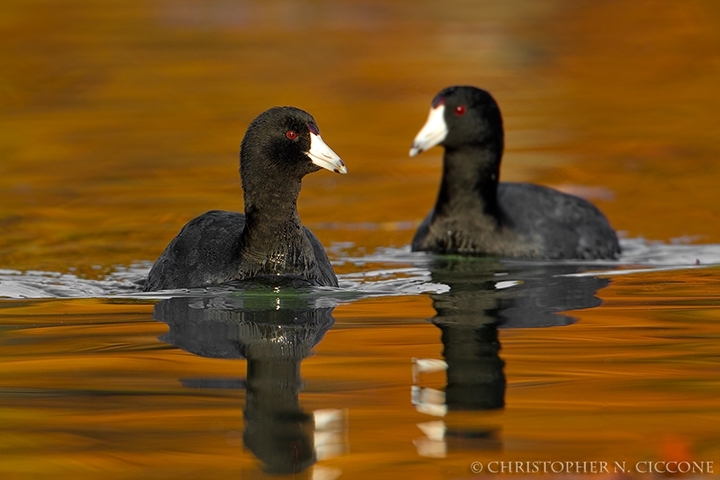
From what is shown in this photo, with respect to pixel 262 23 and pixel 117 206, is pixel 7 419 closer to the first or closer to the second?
pixel 117 206

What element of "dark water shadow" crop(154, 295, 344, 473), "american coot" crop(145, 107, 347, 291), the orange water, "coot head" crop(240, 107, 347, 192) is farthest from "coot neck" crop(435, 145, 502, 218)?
"dark water shadow" crop(154, 295, 344, 473)

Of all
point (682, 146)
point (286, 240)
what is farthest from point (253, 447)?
point (682, 146)

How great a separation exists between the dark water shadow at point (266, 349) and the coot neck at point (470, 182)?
8.89 feet

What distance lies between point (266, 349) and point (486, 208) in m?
3.92

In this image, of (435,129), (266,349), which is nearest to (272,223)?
(266,349)

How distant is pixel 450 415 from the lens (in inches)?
173

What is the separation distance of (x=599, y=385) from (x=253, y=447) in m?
1.45

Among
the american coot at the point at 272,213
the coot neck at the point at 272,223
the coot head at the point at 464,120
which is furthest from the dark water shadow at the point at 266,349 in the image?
the coot head at the point at 464,120

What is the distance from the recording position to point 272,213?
6.73 m

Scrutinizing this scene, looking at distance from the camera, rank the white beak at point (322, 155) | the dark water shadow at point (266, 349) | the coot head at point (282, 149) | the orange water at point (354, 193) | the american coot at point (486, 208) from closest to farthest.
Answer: the dark water shadow at point (266, 349)
the orange water at point (354, 193)
the white beak at point (322, 155)
the coot head at point (282, 149)
the american coot at point (486, 208)

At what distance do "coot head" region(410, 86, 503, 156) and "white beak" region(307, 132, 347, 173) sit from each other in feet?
8.33

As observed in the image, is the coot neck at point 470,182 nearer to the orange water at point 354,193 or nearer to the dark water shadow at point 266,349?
the orange water at point 354,193

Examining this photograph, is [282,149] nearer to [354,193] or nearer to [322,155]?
[322,155]

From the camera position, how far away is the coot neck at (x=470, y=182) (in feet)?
29.9
